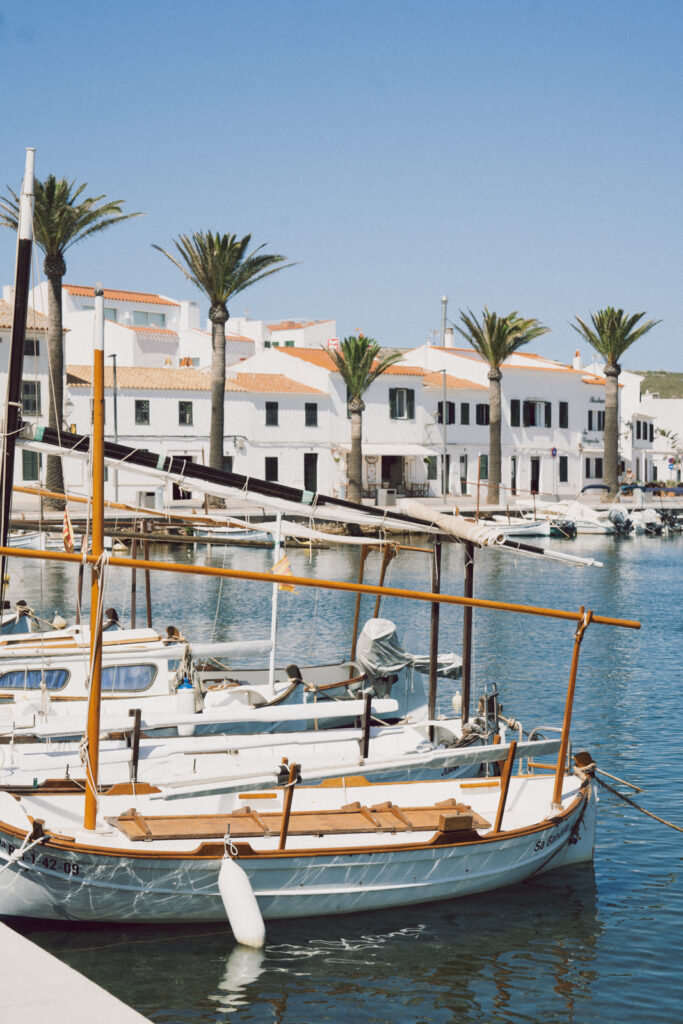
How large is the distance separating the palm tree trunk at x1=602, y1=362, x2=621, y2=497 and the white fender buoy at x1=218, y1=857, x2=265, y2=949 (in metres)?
69.1

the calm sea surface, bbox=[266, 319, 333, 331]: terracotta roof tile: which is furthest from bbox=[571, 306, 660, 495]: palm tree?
the calm sea surface

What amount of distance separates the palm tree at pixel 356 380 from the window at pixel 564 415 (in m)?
21.5

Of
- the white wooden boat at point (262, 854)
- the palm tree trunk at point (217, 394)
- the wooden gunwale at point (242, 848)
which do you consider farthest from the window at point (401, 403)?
the wooden gunwale at point (242, 848)

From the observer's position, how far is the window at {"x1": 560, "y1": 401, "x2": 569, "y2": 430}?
89.1 meters

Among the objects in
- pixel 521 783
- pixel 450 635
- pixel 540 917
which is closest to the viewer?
pixel 540 917

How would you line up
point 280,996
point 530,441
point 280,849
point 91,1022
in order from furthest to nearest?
point 530,441 → point 280,849 → point 280,996 → point 91,1022

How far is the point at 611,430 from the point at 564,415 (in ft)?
36.1

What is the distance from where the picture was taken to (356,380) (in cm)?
7162

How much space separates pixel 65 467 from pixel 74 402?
424 centimetres

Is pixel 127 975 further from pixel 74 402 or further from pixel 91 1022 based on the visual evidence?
pixel 74 402

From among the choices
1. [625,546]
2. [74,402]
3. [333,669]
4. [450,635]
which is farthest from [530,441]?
[333,669]

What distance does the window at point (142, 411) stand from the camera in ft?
232

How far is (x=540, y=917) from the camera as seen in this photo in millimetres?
14188

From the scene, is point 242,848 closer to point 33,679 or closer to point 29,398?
point 33,679
